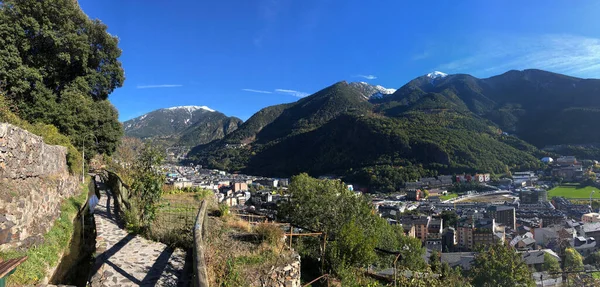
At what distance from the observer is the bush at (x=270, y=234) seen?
225 inches

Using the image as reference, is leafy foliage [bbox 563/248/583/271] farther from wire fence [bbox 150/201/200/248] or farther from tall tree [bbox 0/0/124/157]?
tall tree [bbox 0/0/124/157]

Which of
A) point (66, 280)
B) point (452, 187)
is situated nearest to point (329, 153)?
point (452, 187)

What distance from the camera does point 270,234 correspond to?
5801 mm

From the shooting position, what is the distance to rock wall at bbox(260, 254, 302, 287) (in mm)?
4618

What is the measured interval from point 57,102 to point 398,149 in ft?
306

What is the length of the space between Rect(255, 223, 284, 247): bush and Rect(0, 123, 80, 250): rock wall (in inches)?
150

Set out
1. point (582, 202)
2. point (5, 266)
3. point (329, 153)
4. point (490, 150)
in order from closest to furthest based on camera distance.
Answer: point (5, 266), point (582, 202), point (490, 150), point (329, 153)

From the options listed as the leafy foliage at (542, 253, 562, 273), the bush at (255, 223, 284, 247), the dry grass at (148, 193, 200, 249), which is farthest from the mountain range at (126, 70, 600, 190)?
the bush at (255, 223, 284, 247)

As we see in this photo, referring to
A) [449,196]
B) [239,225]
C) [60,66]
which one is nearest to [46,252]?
[239,225]

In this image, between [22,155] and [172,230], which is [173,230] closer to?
[172,230]

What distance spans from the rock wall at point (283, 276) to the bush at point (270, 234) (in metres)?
0.62

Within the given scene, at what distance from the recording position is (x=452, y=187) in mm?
79750

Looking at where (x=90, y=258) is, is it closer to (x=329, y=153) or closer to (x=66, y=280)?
(x=66, y=280)

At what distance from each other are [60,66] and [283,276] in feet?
49.0
